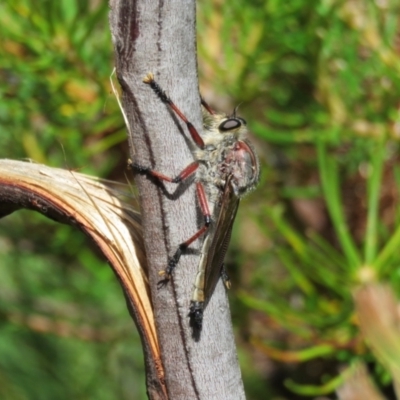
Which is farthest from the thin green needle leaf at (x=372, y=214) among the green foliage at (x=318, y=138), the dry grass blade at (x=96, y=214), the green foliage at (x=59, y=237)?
the dry grass blade at (x=96, y=214)

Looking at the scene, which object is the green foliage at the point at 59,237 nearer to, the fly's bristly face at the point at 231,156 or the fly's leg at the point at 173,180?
the fly's bristly face at the point at 231,156

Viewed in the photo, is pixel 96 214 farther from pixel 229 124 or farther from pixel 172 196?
pixel 229 124

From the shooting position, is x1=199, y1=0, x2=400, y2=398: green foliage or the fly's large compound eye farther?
x1=199, y1=0, x2=400, y2=398: green foliage

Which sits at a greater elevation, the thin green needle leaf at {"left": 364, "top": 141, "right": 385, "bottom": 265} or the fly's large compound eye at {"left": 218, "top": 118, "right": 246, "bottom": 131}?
the fly's large compound eye at {"left": 218, "top": 118, "right": 246, "bottom": 131}

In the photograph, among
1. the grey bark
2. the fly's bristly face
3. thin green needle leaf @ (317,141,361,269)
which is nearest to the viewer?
the grey bark

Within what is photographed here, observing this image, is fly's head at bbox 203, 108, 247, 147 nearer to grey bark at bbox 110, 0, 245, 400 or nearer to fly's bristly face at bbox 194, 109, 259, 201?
fly's bristly face at bbox 194, 109, 259, 201

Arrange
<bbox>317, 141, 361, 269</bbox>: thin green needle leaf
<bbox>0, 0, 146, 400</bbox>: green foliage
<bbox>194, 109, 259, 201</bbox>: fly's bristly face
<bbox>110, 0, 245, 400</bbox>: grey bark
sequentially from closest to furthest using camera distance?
<bbox>110, 0, 245, 400</bbox>: grey bark, <bbox>194, 109, 259, 201</bbox>: fly's bristly face, <bbox>317, 141, 361, 269</bbox>: thin green needle leaf, <bbox>0, 0, 146, 400</bbox>: green foliage

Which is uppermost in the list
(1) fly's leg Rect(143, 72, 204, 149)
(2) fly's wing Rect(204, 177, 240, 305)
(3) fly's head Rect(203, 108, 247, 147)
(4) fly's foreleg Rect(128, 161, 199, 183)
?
(3) fly's head Rect(203, 108, 247, 147)

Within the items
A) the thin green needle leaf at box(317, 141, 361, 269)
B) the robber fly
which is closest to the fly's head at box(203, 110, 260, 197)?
the robber fly
